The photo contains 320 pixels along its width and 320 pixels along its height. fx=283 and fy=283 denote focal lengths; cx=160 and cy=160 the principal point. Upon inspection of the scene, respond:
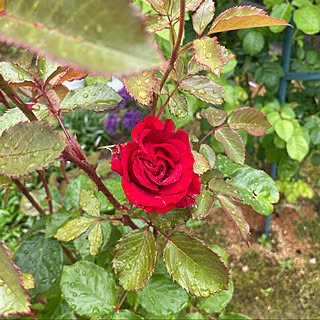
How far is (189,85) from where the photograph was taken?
1.53 feet

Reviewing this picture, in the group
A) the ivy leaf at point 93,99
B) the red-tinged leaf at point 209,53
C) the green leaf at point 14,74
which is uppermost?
the green leaf at point 14,74

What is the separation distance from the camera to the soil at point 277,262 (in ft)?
4.27

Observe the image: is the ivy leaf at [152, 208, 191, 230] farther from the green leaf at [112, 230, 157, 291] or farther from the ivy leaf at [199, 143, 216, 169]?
the ivy leaf at [199, 143, 216, 169]

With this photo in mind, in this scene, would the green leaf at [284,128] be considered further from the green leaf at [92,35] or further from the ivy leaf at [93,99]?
the green leaf at [92,35]

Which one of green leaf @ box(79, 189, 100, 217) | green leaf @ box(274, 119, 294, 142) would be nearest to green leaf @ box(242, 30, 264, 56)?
green leaf @ box(274, 119, 294, 142)

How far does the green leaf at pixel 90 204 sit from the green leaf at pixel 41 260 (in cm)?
21

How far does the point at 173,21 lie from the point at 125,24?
0.32m

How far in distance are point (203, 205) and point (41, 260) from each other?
42cm

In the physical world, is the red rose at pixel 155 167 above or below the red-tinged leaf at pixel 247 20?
below

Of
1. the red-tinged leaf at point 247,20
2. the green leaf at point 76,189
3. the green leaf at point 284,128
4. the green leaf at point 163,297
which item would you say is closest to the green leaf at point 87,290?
the green leaf at point 163,297

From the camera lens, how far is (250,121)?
55cm

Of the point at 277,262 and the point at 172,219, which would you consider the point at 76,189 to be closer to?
the point at 172,219

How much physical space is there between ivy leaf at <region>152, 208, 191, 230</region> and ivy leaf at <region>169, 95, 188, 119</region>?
156mm

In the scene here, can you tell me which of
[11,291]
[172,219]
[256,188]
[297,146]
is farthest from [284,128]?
[11,291]
